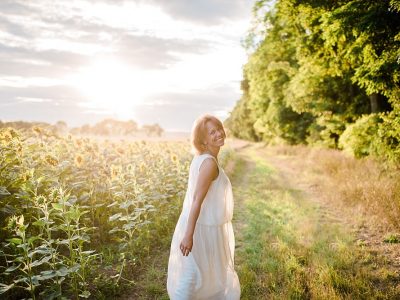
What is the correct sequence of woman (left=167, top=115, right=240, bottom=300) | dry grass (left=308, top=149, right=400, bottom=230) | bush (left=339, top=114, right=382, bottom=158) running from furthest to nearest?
bush (left=339, top=114, right=382, bottom=158) < dry grass (left=308, top=149, right=400, bottom=230) < woman (left=167, top=115, right=240, bottom=300)

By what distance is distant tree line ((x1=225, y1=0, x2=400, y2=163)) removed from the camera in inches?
388

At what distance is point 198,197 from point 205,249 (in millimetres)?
686

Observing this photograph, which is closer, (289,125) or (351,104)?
(351,104)

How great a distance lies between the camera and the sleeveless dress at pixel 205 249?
3.49 meters

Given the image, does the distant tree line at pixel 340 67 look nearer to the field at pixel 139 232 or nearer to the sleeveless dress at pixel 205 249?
the field at pixel 139 232

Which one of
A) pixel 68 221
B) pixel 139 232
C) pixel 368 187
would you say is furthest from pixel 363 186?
pixel 68 221

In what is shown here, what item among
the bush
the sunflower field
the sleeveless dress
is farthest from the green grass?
the bush

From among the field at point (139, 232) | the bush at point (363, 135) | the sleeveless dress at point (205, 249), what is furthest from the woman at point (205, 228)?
the bush at point (363, 135)

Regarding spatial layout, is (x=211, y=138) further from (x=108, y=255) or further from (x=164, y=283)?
(x=108, y=255)

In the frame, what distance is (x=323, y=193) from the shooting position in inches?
427

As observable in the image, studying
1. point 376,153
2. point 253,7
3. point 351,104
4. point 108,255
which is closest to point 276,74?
point 253,7

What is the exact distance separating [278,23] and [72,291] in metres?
21.5

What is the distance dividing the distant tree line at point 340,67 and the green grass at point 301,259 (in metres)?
4.17

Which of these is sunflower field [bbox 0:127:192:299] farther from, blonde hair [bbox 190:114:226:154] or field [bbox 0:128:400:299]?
blonde hair [bbox 190:114:226:154]
